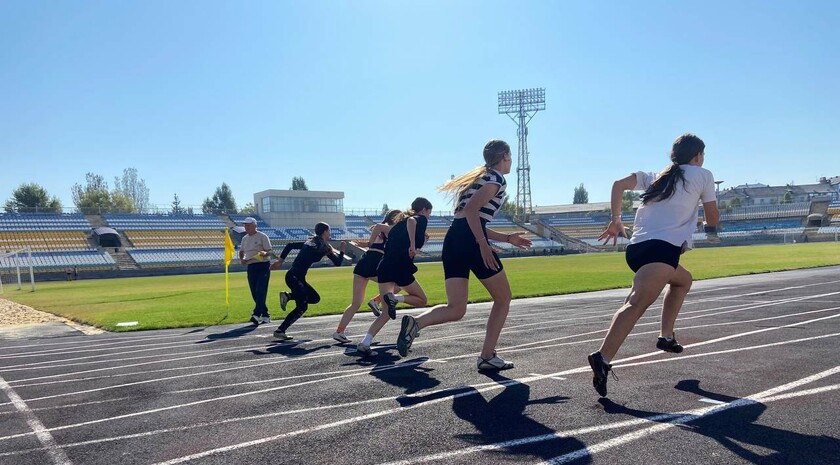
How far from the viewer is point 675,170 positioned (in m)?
4.52

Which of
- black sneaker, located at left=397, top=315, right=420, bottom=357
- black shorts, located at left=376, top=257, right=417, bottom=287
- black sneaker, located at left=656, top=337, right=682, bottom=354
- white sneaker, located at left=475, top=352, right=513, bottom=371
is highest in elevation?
black shorts, located at left=376, top=257, right=417, bottom=287

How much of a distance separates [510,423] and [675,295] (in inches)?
94.3

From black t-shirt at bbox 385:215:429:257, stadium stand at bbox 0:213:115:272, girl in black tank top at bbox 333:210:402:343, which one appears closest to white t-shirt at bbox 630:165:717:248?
black t-shirt at bbox 385:215:429:257

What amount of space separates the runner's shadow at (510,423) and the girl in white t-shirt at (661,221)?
0.77 m

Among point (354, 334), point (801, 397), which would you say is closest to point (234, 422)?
point (801, 397)

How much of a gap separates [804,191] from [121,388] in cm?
15709

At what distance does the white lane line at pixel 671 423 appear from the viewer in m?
3.01

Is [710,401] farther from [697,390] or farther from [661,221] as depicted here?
[661,221]

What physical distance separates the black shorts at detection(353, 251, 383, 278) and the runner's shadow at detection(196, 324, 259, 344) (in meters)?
2.69

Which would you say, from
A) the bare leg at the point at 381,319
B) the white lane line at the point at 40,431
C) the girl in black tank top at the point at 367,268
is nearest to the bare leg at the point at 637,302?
the bare leg at the point at 381,319

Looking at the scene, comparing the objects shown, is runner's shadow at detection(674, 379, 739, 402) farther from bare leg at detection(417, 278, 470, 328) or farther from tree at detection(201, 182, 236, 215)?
tree at detection(201, 182, 236, 215)

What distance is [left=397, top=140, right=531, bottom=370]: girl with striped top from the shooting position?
4.99m

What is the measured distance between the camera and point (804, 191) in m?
130

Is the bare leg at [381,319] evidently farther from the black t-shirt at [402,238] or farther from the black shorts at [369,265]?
the black shorts at [369,265]
